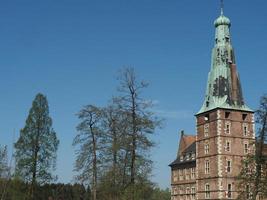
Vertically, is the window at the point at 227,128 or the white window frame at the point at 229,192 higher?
the window at the point at 227,128

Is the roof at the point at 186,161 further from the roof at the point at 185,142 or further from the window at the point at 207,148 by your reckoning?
the window at the point at 207,148

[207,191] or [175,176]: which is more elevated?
[175,176]

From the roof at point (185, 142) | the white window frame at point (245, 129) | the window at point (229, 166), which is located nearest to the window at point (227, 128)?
the white window frame at point (245, 129)

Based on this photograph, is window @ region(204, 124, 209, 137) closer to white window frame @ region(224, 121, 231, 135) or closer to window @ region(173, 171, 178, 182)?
white window frame @ region(224, 121, 231, 135)

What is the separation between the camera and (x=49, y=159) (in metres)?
53.2

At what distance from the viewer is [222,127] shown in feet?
226

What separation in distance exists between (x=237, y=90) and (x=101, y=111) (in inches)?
1460

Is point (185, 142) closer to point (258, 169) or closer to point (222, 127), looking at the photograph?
point (222, 127)

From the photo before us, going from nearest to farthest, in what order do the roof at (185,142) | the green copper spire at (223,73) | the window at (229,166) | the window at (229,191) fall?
1. the window at (229,191)
2. the window at (229,166)
3. the green copper spire at (223,73)
4. the roof at (185,142)

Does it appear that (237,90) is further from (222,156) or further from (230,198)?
(230,198)

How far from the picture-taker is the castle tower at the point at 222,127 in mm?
67562

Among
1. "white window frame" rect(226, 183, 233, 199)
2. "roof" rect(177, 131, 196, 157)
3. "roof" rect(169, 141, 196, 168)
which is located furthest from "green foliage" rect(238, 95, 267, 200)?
"roof" rect(177, 131, 196, 157)

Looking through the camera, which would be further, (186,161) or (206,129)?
(186,161)

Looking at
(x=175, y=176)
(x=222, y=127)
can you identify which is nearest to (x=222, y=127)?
(x=222, y=127)
